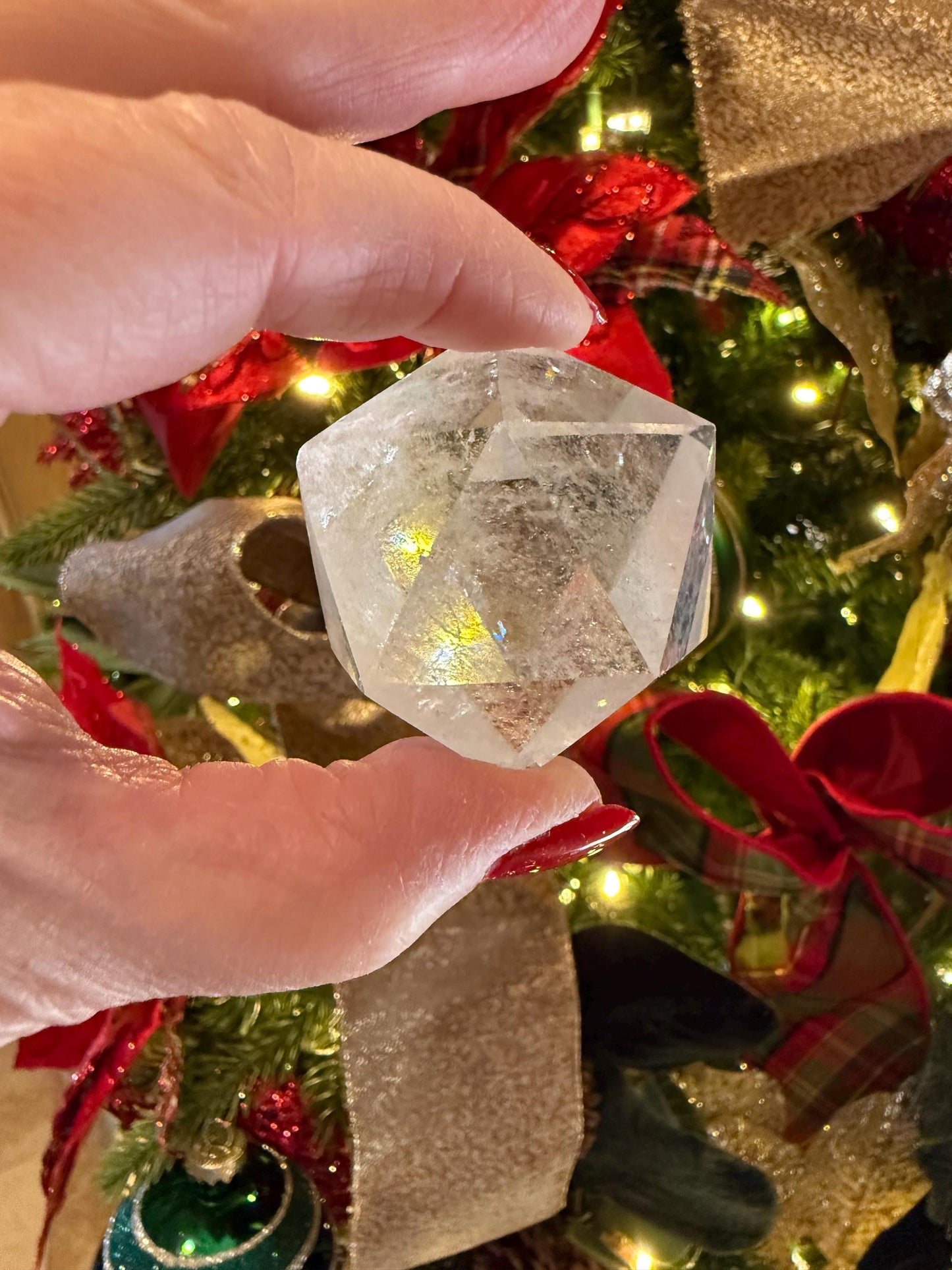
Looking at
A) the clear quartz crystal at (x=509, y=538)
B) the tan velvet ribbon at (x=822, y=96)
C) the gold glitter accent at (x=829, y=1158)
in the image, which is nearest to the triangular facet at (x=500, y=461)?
the clear quartz crystal at (x=509, y=538)

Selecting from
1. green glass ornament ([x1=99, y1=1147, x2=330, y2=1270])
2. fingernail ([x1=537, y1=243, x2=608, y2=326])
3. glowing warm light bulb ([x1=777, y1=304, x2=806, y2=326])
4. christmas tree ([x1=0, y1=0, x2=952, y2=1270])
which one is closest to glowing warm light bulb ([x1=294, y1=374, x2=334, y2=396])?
christmas tree ([x1=0, y1=0, x2=952, y2=1270])

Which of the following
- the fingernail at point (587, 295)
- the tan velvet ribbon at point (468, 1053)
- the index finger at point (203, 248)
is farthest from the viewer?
the tan velvet ribbon at point (468, 1053)

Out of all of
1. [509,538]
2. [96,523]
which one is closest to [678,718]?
[509,538]

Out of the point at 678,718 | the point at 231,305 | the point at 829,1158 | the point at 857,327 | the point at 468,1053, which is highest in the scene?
the point at 231,305

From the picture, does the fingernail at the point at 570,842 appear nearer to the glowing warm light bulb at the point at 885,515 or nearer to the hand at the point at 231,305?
the hand at the point at 231,305

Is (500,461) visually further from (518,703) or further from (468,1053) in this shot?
(468,1053)

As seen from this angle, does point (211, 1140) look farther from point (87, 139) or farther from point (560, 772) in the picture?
point (87, 139)
